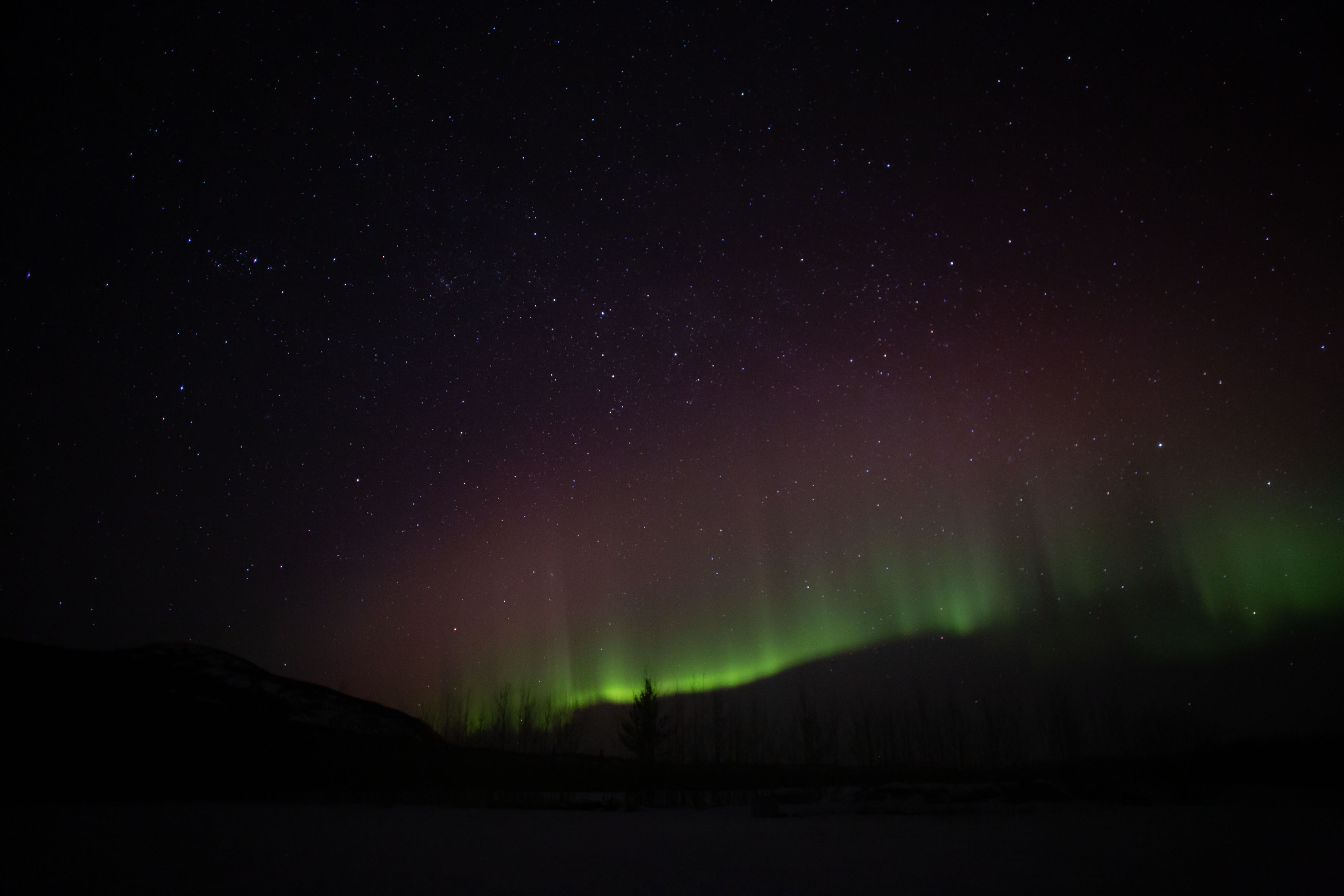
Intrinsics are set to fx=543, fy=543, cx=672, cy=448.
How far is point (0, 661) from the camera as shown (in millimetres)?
45438

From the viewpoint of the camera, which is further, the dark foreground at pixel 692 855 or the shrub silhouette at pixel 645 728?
the shrub silhouette at pixel 645 728

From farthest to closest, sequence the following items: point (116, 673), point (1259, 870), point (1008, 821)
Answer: point (116, 673)
point (1008, 821)
point (1259, 870)

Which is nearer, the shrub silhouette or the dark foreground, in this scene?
the dark foreground

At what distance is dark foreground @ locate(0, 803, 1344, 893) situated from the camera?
7320 millimetres

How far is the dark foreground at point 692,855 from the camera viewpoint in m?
7.32

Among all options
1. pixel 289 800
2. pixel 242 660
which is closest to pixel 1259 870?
pixel 289 800

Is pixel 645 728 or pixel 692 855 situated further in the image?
pixel 645 728

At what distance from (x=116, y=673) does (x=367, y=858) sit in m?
64.6

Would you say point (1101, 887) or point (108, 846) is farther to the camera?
point (108, 846)

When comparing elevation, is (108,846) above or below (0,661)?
below

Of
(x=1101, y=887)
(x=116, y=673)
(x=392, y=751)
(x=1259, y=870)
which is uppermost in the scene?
(x=116, y=673)

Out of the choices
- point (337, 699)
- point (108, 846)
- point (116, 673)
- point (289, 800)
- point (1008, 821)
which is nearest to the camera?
point (108, 846)

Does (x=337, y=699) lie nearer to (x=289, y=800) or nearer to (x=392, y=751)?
(x=392, y=751)

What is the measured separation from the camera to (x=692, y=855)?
32.8 ft
